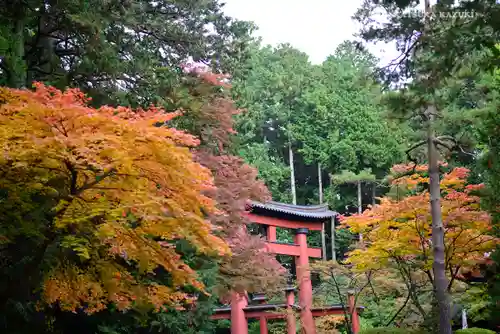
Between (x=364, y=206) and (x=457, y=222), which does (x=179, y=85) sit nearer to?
(x=457, y=222)

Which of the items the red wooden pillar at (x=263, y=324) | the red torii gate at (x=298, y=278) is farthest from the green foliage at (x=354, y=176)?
the red wooden pillar at (x=263, y=324)

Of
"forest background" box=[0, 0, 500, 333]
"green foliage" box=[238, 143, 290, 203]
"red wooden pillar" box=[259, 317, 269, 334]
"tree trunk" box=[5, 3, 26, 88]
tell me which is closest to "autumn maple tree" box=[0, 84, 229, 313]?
"forest background" box=[0, 0, 500, 333]

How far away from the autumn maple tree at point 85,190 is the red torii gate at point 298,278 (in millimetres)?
8988

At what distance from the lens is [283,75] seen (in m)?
25.0

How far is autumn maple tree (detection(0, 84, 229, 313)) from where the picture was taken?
159 inches

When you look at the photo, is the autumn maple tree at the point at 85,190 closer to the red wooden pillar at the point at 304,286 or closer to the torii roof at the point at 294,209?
the red wooden pillar at the point at 304,286

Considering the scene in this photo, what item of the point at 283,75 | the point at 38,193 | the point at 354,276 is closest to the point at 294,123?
the point at 283,75

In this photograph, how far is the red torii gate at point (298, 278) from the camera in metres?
14.2

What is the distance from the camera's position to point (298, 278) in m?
15.1

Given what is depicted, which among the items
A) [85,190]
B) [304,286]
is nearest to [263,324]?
[304,286]

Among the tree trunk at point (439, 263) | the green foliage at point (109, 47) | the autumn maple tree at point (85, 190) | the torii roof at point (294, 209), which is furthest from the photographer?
the torii roof at point (294, 209)

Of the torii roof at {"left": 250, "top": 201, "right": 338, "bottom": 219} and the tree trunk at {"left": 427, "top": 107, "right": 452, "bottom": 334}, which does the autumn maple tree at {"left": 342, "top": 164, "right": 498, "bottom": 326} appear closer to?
the tree trunk at {"left": 427, "top": 107, "right": 452, "bottom": 334}

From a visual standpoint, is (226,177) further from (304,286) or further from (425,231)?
(304,286)

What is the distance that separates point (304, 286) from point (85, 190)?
38.5 feet
